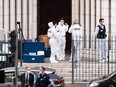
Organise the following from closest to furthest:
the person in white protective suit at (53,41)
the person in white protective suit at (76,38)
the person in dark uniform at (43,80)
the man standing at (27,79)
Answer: the person in dark uniform at (43,80) → the man standing at (27,79) → the person in white protective suit at (76,38) → the person in white protective suit at (53,41)

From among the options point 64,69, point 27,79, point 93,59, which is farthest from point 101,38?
point 27,79

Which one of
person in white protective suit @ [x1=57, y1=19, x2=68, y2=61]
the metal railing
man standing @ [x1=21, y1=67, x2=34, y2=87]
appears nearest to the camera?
man standing @ [x1=21, y1=67, x2=34, y2=87]

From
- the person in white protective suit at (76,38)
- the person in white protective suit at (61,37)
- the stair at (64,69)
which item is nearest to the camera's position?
the stair at (64,69)

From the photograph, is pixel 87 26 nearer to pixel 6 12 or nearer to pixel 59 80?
pixel 6 12

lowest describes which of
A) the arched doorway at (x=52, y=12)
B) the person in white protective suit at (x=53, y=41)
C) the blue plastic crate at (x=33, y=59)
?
the blue plastic crate at (x=33, y=59)

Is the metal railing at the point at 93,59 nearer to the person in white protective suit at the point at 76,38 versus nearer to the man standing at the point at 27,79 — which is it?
the person in white protective suit at the point at 76,38

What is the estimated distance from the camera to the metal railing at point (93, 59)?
28.3 metres

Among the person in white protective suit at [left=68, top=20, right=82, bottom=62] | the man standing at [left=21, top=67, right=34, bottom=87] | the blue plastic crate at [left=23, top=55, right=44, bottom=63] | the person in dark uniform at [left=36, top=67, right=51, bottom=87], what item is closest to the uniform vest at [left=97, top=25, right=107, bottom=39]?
the person in white protective suit at [left=68, top=20, right=82, bottom=62]

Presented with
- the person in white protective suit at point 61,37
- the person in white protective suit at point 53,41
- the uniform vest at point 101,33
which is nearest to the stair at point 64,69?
the person in white protective suit at point 53,41

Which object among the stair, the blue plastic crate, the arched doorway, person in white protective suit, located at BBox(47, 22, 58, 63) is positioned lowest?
the stair

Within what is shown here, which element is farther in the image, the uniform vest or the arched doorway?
the arched doorway

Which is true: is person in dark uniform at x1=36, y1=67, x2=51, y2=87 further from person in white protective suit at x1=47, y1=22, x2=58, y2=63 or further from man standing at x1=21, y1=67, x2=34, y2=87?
person in white protective suit at x1=47, y1=22, x2=58, y2=63

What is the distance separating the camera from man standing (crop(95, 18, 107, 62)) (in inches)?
1145

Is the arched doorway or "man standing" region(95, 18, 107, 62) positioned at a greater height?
the arched doorway
